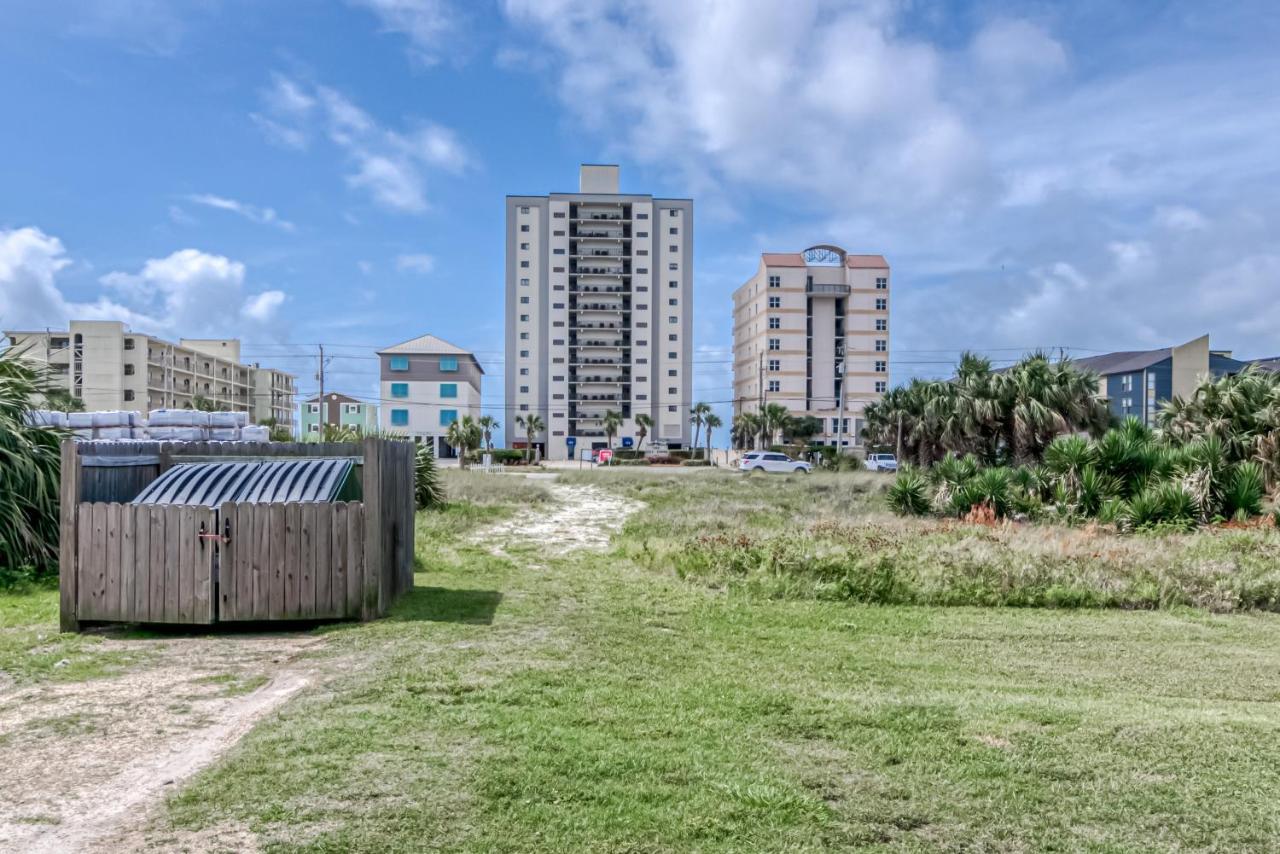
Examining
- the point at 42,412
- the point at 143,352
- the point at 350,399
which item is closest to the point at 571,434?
the point at 350,399

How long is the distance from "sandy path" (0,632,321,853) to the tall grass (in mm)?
5808

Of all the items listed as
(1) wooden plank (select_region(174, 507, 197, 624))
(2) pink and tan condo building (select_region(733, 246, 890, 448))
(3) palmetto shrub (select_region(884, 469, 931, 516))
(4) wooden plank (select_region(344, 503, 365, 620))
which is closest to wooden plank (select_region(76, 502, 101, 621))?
(1) wooden plank (select_region(174, 507, 197, 624))

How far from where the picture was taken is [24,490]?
12.5 meters

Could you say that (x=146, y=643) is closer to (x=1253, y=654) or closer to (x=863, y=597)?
(x=863, y=597)

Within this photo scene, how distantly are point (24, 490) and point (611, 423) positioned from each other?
81.8 metres

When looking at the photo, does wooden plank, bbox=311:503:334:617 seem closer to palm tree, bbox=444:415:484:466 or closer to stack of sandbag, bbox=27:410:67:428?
stack of sandbag, bbox=27:410:67:428

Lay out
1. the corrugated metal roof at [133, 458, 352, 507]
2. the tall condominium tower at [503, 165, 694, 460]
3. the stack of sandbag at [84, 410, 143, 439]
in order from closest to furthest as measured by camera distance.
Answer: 1. the corrugated metal roof at [133, 458, 352, 507]
2. the stack of sandbag at [84, 410, 143, 439]
3. the tall condominium tower at [503, 165, 694, 460]

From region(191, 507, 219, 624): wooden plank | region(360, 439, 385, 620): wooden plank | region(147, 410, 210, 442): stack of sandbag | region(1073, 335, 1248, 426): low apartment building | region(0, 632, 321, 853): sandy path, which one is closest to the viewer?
region(0, 632, 321, 853): sandy path

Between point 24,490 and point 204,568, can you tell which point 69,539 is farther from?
point 24,490

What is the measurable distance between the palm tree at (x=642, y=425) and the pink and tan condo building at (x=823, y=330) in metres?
12.8

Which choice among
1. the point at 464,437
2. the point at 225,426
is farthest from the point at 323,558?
the point at 464,437

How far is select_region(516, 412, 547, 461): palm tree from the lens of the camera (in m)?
96.4

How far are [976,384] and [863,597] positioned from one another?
2755 centimetres

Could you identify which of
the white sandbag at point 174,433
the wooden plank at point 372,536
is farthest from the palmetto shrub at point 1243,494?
the white sandbag at point 174,433
